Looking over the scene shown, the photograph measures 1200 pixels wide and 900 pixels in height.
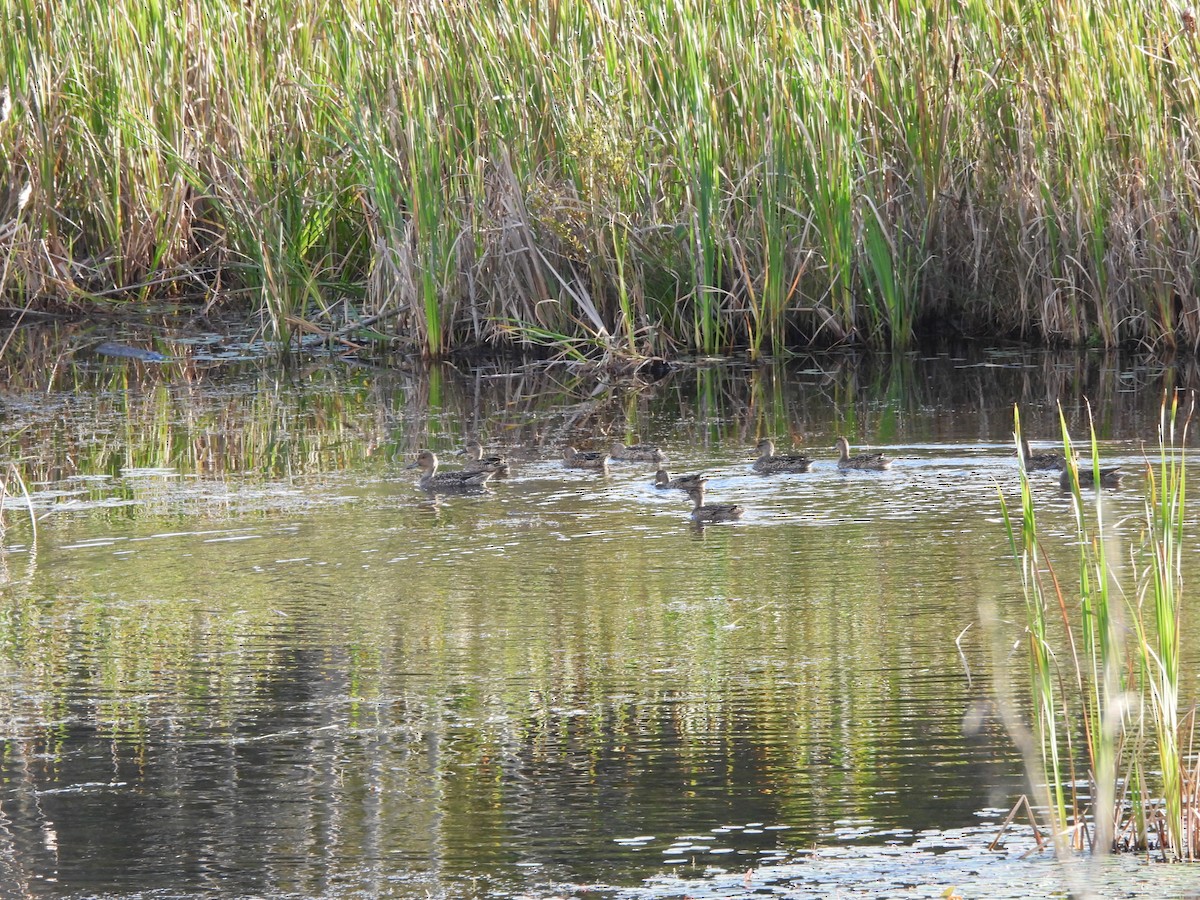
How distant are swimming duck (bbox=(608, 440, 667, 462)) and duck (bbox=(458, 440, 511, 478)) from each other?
1.99ft

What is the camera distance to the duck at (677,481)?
9383 mm

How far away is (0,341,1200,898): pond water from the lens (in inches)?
188

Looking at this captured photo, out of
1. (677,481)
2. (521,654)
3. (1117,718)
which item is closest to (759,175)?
(677,481)

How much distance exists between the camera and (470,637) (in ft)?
22.3

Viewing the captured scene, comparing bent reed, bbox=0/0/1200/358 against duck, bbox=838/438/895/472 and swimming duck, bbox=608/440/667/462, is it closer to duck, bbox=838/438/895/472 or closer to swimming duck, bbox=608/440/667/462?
swimming duck, bbox=608/440/667/462

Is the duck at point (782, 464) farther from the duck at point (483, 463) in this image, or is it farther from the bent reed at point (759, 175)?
the bent reed at point (759, 175)

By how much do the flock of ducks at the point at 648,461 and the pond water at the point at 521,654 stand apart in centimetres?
11

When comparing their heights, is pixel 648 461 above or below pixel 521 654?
above

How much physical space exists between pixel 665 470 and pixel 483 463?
98 centimetres

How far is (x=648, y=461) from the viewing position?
33.4 feet

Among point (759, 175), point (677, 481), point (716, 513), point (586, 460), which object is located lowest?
point (716, 513)

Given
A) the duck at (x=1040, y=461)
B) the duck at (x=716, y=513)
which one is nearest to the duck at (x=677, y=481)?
the duck at (x=716, y=513)

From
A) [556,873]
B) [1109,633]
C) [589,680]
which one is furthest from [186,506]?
[1109,633]

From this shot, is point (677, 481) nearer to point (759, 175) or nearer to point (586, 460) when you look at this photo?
point (586, 460)
